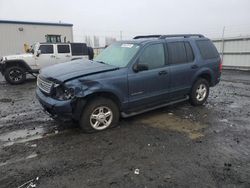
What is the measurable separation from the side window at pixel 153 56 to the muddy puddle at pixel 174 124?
1293 millimetres

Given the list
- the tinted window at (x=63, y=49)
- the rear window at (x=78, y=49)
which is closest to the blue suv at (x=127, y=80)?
the tinted window at (x=63, y=49)

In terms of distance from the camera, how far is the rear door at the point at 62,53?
13.2 metres

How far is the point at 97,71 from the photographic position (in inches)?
195

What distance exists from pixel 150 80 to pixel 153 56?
0.61 metres

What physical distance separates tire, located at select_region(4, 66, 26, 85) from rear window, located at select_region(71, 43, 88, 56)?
121 inches

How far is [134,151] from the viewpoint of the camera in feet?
13.7

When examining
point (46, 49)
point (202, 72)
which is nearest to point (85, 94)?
point (202, 72)

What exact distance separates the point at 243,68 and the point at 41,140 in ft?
50.5

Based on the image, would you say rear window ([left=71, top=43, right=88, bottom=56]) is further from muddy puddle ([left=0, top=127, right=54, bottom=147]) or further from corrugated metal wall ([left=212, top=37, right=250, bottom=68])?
corrugated metal wall ([left=212, top=37, right=250, bottom=68])

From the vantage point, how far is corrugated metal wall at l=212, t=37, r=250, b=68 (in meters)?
15.7

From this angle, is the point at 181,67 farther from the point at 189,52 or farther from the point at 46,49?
the point at 46,49

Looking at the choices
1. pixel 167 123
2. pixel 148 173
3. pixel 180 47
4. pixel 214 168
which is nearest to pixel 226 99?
pixel 180 47

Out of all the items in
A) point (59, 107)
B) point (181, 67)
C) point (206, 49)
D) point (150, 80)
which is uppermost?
point (206, 49)

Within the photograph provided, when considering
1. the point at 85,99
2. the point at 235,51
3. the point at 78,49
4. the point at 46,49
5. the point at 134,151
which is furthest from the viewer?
the point at 235,51
